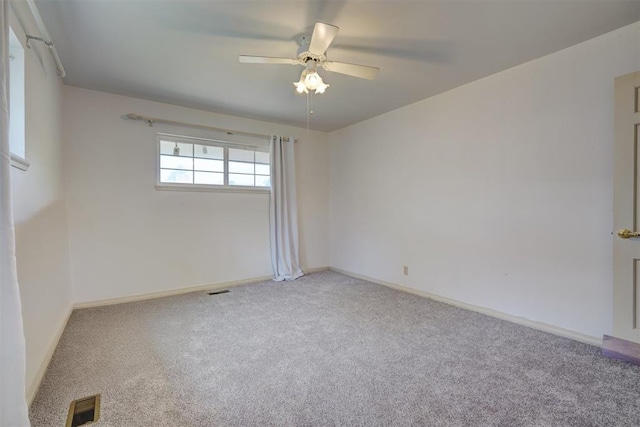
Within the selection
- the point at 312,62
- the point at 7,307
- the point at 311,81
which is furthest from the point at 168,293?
the point at 312,62

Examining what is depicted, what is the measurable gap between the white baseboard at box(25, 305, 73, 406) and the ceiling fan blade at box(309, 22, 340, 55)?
2.61 metres

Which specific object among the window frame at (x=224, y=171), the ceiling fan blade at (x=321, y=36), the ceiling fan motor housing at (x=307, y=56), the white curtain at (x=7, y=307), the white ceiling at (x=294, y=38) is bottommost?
the white curtain at (x=7, y=307)

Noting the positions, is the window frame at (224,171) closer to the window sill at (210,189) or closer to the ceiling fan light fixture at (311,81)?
the window sill at (210,189)

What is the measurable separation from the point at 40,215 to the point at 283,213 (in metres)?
2.75

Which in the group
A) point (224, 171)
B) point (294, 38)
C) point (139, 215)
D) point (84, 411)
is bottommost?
point (84, 411)

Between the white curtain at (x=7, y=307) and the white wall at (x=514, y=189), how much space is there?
3390 millimetres

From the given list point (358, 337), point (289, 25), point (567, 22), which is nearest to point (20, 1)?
point (289, 25)

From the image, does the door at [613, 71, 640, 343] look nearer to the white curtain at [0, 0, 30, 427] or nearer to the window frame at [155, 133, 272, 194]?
the white curtain at [0, 0, 30, 427]

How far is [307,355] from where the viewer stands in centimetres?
217

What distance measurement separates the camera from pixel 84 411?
158 cm

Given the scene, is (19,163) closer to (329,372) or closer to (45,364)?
(45,364)

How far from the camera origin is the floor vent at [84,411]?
4.93 ft

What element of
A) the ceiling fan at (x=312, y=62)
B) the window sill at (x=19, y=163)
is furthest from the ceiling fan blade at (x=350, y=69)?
the window sill at (x=19, y=163)

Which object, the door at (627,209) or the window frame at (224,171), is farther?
the window frame at (224,171)
